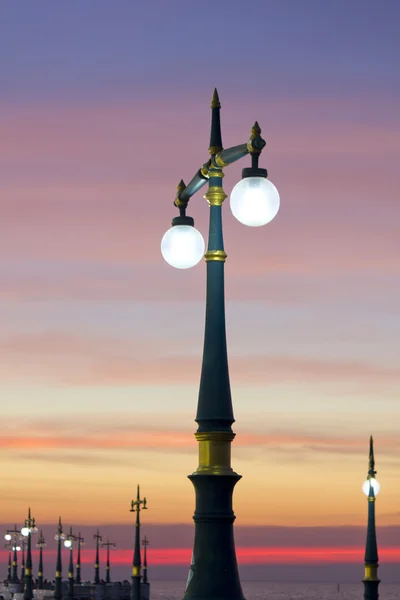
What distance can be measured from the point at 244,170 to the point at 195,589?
4.42 m

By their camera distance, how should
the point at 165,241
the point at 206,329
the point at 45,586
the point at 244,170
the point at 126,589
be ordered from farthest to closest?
the point at 45,586, the point at 126,589, the point at 165,241, the point at 206,329, the point at 244,170

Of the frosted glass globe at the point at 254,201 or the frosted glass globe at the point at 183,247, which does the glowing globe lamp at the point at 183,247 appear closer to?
the frosted glass globe at the point at 183,247

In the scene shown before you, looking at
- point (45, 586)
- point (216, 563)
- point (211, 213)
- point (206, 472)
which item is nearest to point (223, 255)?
point (211, 213)

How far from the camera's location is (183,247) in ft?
48.7

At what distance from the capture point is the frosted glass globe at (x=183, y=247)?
1476cm

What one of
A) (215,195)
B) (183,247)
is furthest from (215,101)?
(183,247)

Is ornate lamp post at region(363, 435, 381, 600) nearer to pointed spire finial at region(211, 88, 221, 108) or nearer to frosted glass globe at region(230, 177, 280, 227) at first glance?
pointed spire finial at region(211, 88, 221, 108)

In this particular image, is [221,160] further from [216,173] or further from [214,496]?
[214,496]

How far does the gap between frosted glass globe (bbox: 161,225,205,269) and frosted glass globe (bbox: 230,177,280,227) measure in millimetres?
2040

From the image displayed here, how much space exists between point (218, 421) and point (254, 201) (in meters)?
2.42

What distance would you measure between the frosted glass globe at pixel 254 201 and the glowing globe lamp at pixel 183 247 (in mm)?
2040

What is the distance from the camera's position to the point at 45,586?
154 m

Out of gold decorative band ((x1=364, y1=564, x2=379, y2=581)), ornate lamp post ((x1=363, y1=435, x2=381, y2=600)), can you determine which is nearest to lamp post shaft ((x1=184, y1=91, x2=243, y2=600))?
ornate lamp post ((x1=363, y1=435, x2=381, y2=600))

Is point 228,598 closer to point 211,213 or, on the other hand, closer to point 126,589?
point 211,213
